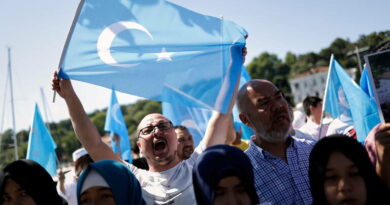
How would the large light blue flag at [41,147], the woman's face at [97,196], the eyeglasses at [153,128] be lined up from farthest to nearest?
the large light blue flag at [41,147], the eyeglasses at [153,128], the woman's face at [97,196]

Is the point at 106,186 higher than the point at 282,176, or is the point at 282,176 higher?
the point at 106,186

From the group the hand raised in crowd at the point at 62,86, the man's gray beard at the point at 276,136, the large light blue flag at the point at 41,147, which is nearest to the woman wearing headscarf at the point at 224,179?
the man's gray beard at the point at 276,136

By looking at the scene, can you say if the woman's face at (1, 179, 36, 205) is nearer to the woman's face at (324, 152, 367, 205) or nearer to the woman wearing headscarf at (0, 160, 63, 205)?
the woman wearing headscarf at (0, 160, 63, 205)

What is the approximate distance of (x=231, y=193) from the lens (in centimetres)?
256

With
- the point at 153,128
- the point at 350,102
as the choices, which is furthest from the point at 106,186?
the point at 350,102

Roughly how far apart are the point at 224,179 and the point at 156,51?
6.12 ft

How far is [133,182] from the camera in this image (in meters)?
2.98

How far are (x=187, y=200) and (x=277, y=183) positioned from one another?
2.28 ft

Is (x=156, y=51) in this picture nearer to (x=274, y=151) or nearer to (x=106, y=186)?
(x=274, y=151)

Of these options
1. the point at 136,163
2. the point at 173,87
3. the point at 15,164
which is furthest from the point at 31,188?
the point at 136,163

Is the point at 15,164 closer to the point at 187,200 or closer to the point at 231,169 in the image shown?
the point at 187,200

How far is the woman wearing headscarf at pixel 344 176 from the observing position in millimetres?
2418

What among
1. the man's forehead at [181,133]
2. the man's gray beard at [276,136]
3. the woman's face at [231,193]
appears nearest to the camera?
the woman's face at [231,193]

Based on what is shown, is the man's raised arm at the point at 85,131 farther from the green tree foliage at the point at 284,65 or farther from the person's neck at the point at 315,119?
the green tree foliage at the point at 284,65
